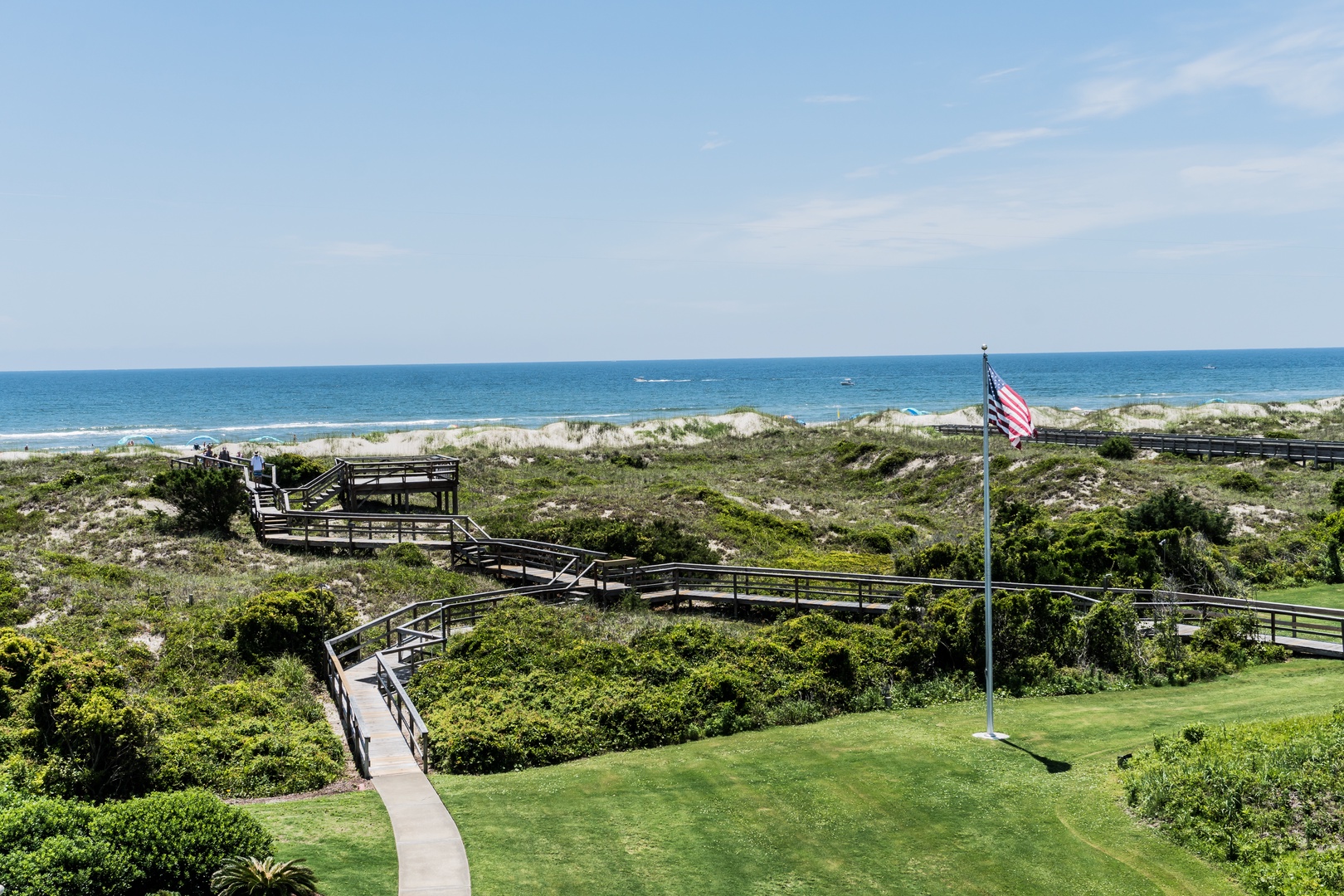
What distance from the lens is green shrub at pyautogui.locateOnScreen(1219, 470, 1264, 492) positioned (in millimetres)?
46500

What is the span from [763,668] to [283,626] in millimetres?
10757

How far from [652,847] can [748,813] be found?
1799mm

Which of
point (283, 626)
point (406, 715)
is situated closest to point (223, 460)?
point (283, 626)

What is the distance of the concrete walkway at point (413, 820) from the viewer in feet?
38.1

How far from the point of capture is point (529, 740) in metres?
17.0

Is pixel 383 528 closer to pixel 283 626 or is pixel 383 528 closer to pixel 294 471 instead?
pixel 294 471

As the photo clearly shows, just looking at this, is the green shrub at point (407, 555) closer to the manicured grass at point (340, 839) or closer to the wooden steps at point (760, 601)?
the wooden steps at point (760, 601)

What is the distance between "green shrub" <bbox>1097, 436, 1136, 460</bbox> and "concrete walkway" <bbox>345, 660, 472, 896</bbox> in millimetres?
52597

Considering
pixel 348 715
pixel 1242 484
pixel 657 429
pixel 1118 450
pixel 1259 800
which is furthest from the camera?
pixel 657 429

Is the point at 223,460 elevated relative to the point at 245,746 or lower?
elevated

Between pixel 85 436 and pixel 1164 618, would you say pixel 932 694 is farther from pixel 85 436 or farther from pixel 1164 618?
pixel 85 436

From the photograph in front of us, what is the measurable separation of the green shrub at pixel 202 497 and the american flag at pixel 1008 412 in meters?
→ 29.7

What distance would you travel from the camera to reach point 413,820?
1357 cm

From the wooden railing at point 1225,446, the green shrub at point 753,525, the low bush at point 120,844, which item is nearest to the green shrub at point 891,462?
the wooden railing at point 1225,446
